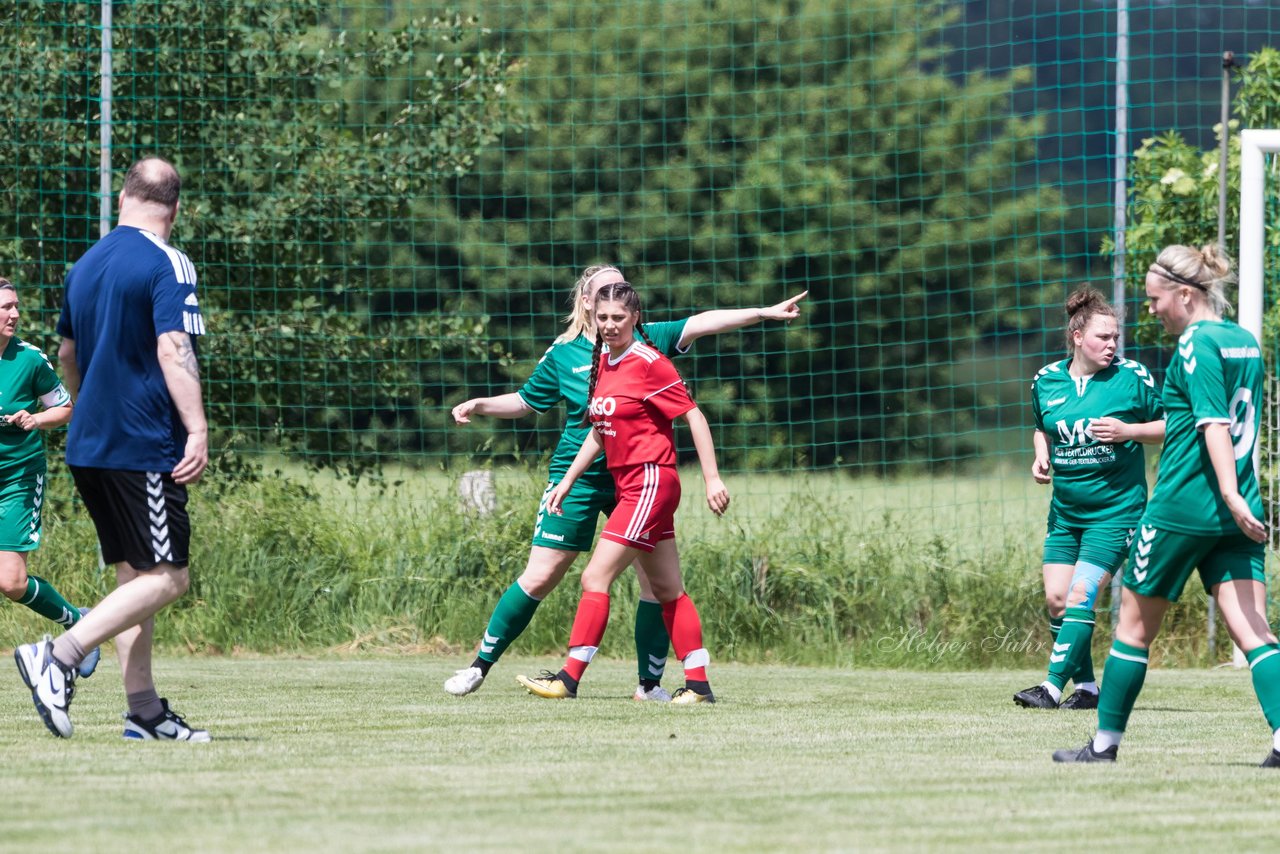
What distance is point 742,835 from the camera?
4.03 metres

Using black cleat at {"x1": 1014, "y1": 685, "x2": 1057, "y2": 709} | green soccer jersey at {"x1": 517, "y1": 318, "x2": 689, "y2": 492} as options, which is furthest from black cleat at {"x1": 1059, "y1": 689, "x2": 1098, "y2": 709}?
green soccer jersey at {"x1": 517, "y1": 318, "x2": 689, "y2": 492}

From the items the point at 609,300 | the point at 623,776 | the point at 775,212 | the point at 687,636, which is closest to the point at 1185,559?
the point at 623,776

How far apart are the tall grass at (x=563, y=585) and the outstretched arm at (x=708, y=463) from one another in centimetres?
317

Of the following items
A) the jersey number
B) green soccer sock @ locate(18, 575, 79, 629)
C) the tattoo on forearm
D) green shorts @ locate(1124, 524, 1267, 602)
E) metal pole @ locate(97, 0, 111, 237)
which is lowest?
green soccer sock @ locate(18, 575, 79, 629)

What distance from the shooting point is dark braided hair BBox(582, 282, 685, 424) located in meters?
7.27

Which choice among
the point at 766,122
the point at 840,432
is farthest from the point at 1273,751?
the point at 766,122

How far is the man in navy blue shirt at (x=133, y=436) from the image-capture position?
5.60 metres

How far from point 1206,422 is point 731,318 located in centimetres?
272

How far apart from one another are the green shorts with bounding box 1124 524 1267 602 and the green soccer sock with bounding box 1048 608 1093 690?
2316 millimetres

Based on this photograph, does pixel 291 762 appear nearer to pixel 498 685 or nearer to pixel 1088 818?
pixel 1088 818

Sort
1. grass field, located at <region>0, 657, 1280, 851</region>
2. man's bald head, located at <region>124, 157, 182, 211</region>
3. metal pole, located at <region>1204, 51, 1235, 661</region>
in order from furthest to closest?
metal pole, located at <region>1204, 51, 1235, 661</region>
man's bald head, located at <region>124, 157, 182, 211</region>
grass field, located at <region>0, 657, 1280, 851</region>

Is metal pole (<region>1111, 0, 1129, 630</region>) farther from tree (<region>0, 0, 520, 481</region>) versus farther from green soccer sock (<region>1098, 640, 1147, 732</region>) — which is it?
tree (<region>0, 0, 520, 481</region>)

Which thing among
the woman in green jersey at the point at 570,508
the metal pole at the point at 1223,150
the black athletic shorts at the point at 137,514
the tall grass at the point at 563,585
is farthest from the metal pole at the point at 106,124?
the metal pole at the point at 1223,150

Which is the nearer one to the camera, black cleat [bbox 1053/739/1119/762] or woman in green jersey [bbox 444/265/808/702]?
black cleat [bbox 1053/739/1119/762]
